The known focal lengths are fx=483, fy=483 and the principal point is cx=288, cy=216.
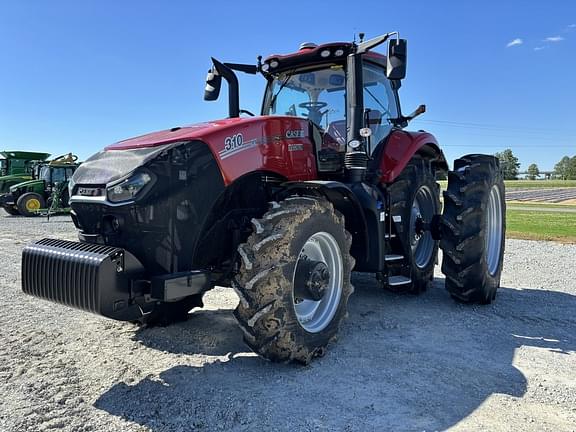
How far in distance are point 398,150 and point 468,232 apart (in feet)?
3.77

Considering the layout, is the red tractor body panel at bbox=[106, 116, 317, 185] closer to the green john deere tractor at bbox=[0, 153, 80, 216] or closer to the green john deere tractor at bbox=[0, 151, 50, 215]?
the green john deere tractor at bbox=[0, 153, 80, 216]

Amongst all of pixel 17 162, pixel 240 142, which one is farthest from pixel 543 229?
pixel 17 162

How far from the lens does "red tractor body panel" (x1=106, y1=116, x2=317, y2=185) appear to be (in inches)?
142

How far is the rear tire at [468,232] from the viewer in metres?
5.12

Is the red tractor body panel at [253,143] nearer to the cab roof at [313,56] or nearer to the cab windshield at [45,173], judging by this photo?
the cab roof at [313,56]

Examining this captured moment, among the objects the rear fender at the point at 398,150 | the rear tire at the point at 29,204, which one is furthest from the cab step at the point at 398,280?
the rear tire at the point at 29,204

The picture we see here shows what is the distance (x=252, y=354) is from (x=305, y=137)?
2.03m

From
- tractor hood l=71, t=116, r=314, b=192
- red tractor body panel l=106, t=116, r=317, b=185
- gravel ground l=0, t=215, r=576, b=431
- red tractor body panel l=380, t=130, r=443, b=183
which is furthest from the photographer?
red tractor body panel l=380, t=130, r=443, b=183

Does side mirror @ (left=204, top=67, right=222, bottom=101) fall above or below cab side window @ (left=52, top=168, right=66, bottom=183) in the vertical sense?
above

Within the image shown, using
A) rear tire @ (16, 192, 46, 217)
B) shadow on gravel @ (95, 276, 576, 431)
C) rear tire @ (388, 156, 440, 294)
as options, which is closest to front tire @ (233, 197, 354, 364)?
shadow on gravel @ (95, 276, 576, 431)

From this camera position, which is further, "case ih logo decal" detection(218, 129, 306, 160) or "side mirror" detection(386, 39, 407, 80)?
"side mirror" detection(386, 39, 407, 80)

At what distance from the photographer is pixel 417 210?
19.8ft

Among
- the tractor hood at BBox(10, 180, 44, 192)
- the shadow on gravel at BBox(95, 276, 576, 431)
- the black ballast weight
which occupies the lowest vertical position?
the shadow on gravel at BBox(95, 276, 576, 431)

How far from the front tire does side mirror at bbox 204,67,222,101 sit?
2.07 metres
